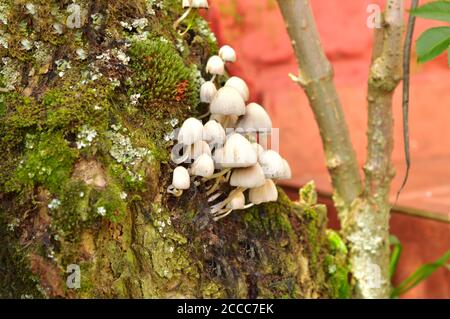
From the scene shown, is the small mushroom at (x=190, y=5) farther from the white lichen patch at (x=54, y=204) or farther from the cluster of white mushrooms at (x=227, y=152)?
the white lichen patch at (x=54, y=204)

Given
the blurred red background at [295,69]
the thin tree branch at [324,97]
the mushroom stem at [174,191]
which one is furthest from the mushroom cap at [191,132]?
the blurred red background at [295,69]

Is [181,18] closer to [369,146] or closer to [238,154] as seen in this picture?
[238,154]

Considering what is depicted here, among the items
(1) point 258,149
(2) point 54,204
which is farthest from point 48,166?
(1) point 258,149

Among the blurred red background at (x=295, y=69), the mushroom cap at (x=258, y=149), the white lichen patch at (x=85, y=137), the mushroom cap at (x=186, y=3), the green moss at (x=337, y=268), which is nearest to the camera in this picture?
the white lichen patch at (x=85, y=137)

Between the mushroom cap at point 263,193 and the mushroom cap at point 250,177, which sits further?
the mushroom cap at point 263,193

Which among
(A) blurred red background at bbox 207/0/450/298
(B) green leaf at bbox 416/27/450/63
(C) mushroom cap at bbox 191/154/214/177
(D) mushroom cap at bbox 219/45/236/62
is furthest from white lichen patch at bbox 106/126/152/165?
(A) blurred red background at bbox 207/0/450/298

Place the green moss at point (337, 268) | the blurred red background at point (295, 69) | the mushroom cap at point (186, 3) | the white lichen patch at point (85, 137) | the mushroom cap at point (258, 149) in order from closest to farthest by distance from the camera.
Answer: the white lichen patch at point (85, 137) → the mushroom cap at point (258, 149) → the mushroom cap at point (186, 3) → the green moss at point (337, 268) → the blurred red background at point (295, 69)

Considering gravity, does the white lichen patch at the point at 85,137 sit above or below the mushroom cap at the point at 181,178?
above

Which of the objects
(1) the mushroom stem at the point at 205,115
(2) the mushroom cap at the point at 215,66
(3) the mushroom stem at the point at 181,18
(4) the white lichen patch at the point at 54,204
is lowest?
(4) the white lichen patch at the point at 54,204
